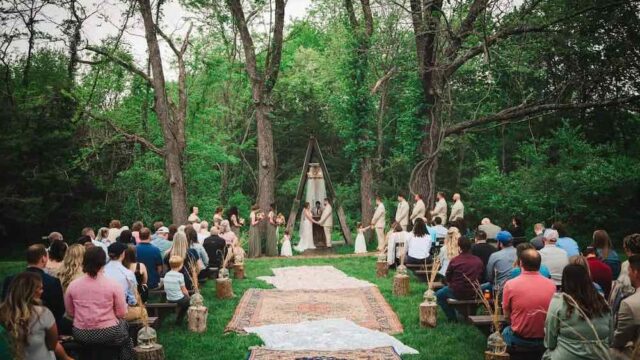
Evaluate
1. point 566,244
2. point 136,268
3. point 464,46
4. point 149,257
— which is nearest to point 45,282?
point 136,268

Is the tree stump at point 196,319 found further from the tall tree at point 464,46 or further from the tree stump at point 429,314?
the tall tree at point 464,46

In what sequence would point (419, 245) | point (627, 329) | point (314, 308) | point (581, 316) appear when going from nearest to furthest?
point (627, 329) → point (581, 316) → point (314, 308) → point (419, 245)

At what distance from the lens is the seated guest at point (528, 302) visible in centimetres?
588

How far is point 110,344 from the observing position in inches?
236

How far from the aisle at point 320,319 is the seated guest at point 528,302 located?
5.76ft

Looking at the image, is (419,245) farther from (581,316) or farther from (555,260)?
(581,316)

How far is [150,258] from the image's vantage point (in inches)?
375

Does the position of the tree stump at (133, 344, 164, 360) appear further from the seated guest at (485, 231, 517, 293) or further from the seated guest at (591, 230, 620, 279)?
the seated guest at (591, 230, 620, 279)

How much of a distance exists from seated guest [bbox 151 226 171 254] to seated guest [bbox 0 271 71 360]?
668cm

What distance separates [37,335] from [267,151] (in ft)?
53.8

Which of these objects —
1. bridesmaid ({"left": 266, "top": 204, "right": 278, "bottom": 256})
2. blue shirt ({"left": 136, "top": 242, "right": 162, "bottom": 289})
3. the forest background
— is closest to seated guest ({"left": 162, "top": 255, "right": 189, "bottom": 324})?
blue shirt ({"left": 136, "top": 242, "right": 162, "bottom": 289})

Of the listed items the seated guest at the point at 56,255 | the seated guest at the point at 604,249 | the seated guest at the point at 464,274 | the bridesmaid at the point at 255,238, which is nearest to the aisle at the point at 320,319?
the seated guest at the point at 464,274

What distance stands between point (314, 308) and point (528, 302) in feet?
17.0

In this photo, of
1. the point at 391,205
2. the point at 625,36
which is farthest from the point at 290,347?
the point at 391,205
